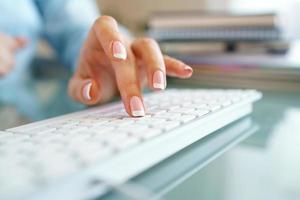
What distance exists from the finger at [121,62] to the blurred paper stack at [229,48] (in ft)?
1.17

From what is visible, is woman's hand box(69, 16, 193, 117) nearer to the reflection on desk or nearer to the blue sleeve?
the reflection on desk

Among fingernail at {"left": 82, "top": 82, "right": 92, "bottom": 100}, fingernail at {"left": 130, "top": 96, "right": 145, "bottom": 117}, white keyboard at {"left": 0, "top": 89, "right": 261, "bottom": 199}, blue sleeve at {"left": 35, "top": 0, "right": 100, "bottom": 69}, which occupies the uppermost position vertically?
blue sleeve at {"left": 35, "top": 0, "right": 100, "bottom": 69}

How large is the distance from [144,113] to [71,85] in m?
0.26

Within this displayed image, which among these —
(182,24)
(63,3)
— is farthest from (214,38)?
(63,3)

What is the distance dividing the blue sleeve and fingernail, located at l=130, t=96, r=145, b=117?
574 mm

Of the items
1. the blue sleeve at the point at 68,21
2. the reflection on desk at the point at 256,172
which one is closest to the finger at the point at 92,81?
the reflection on desk at the point at 256,172

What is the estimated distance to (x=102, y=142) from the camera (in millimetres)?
237

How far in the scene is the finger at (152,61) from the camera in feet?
1.30

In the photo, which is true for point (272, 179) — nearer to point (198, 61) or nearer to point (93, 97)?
point (93, 97)

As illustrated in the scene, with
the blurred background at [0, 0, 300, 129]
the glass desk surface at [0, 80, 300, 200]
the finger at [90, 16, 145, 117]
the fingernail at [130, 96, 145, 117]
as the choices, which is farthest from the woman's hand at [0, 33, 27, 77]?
the fingernail at [130, 96, 145, 117]

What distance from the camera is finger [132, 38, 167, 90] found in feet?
1.30

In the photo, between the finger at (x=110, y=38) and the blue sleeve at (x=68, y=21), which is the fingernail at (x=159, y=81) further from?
the blue sleeve at (x=68, y=21)

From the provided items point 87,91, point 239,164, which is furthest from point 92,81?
point 239,164

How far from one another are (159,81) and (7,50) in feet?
1.32
